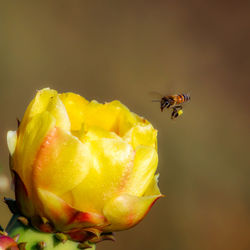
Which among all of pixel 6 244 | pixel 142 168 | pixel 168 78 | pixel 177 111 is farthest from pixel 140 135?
pixel 168 78

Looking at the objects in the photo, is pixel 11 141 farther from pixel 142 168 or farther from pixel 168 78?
pixel 168 78

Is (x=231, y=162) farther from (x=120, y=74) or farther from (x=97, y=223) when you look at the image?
(x=97, y=223)

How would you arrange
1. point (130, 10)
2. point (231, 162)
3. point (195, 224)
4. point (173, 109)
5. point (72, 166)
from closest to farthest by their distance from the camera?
point (72, 166) → point (173, 109) → point (195, 224) → point (231, 162) → point (130, 10)

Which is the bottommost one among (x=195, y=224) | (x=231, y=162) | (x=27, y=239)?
(x=195, y=224)

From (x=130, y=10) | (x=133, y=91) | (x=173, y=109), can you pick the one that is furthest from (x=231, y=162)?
(x=173, y=109)

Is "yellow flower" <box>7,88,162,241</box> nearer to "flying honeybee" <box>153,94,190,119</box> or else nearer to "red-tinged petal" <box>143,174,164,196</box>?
"red-tinged petal" <box>143,174,164,196</box>

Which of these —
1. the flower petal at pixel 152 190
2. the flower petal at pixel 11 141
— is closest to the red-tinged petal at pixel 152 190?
the flower petal at pixel 152 190
